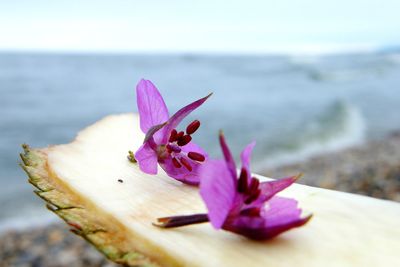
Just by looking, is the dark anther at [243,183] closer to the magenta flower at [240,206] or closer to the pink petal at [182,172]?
the magenta flower at [240,206]

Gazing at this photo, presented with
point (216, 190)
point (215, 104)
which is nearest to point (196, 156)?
point (216, 190)

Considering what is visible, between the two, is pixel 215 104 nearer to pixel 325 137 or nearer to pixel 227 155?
pixel 325 137

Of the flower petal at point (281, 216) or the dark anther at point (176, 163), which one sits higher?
the dark anther at point (176, 163)

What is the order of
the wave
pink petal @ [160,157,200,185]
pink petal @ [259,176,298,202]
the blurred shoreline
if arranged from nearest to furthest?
pink petal @ [259,176,298,202] → pink petal @ [160,157,200,185] → the blurred shoreline → the wave

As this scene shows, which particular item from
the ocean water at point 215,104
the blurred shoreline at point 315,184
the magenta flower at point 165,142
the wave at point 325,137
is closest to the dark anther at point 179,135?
the magenta flower at point 165,142

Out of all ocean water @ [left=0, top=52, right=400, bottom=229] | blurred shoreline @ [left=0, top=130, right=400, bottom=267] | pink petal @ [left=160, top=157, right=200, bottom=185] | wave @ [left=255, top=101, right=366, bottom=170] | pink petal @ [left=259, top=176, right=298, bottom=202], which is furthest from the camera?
wave @ [left=255, top=101, right=366, bottom=170]

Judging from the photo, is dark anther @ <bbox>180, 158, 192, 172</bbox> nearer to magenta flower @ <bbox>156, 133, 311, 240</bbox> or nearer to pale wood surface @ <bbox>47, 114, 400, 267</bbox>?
pale wood surface @ <bbox>47, 114, 400, 267</bbox>

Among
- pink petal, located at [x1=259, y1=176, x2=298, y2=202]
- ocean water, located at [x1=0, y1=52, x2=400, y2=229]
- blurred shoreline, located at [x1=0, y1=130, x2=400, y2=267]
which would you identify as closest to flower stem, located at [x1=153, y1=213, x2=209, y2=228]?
pink petal, located at [x1=259, y1=176, x2=298, y2=202]
